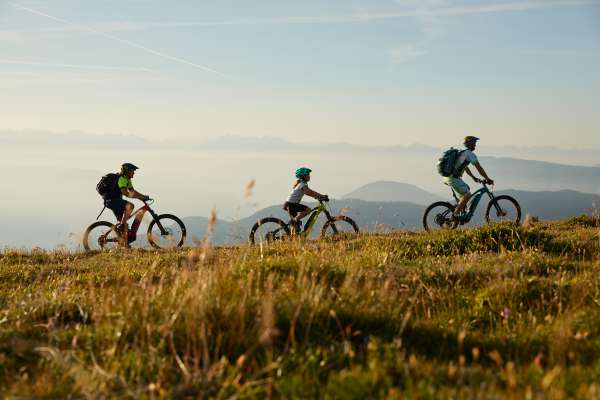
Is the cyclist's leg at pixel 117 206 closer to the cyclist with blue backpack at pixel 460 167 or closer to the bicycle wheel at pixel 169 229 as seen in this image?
the bicycle wheel at pixel 169 229

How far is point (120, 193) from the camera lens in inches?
680

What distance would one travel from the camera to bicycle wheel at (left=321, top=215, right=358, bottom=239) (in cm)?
1676

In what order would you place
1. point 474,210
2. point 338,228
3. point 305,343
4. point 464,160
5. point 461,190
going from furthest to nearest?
point 474,210 < point 461,190 < point 464,160 < point 338,228 < point 305,343

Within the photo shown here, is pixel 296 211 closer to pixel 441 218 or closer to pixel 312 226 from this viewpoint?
pixel 312 226

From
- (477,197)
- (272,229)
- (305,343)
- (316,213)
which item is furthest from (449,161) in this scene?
(305,343)

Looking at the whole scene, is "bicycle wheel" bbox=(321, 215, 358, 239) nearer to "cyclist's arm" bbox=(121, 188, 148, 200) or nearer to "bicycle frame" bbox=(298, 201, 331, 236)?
"bicycle frame" bbox=(298, 201, 331, 236)

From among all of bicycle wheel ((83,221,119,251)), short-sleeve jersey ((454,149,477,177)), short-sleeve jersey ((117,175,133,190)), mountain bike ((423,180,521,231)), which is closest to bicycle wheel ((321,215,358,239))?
mountain bike ((423,180,521,231))

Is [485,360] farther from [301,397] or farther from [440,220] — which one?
[440,220]

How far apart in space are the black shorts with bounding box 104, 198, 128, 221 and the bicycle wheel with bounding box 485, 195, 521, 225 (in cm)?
1194

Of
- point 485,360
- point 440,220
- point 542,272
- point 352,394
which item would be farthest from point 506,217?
point 352,394

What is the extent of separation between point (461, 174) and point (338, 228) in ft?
15.0

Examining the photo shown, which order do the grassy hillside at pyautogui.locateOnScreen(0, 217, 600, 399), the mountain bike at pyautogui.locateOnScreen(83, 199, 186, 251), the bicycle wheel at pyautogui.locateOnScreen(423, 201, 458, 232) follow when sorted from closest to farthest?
1. the grassy hillside at pyautogui.locateOnScreen(0, 217, 600, 399)
2. the mountain bike at pyautogui.locateOnScreen(83, 199, 186, 251)
3. the bicycle wheel at pyautogui.locateOnScreen(423, 201, 458, 232)

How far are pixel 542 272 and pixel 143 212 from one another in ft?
43.5

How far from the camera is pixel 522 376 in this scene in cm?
375
